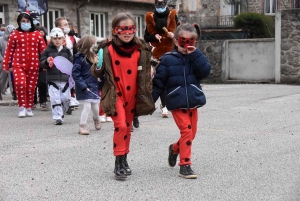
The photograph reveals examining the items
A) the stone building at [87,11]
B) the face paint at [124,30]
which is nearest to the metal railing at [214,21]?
the stone building at [87,11]

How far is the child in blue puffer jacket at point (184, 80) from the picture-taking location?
6.22m

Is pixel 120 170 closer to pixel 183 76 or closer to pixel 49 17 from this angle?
pixel 183 76

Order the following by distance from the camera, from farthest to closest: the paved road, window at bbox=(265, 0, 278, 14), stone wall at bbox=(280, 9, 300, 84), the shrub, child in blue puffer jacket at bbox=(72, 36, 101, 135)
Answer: window at bbox=(265, 0, 278, 14), the shrub, stone wall at bbox=(280, 9, 300, 84), child in blue puffer jacket at bbox=(72, 36, 101, 135), the paved road

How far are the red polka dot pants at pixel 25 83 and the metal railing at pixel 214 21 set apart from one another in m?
25.0

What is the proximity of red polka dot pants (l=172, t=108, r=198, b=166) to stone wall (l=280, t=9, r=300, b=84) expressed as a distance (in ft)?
47.2

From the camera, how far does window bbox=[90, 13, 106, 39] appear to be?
93.7ft

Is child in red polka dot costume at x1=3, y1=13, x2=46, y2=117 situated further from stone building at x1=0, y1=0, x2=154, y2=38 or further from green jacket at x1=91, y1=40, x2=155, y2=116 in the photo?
stone building at x1=0, y1=0, x2=154, y2=38

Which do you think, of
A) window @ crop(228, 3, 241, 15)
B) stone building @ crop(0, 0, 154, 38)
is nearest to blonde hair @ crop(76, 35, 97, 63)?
stone building @ crop(0, 0, 154, 38)

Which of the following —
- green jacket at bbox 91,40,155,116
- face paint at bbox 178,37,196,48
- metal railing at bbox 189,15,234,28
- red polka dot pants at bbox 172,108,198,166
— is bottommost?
red polka dot pants at bbox 172,108,198,166

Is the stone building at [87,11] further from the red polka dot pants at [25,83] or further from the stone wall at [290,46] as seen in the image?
the red polka dot pants at [25,83]

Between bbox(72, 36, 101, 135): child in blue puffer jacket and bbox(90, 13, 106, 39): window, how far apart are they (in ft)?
63.2

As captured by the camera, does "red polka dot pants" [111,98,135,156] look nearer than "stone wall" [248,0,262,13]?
Yes

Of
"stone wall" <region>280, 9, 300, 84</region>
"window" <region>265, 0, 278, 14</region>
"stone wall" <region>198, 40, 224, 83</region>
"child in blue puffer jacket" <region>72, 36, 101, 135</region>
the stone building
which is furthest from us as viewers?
"window" <region>265, 0, 278, 14</region>

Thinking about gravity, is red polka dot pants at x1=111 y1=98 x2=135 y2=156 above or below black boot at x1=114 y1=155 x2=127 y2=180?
above
